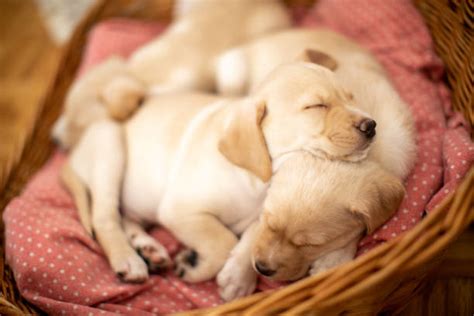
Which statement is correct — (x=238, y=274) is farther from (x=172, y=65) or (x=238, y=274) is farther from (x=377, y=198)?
(x=172, y=65)

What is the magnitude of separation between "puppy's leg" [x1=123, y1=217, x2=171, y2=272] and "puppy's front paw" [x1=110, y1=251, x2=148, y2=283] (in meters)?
0.06

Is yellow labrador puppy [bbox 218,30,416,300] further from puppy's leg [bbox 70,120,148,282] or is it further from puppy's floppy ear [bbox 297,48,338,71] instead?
puppy's leg [bbox 70,120,148,282]

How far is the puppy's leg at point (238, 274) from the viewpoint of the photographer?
180 centimetres

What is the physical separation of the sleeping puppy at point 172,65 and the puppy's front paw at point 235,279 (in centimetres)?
97

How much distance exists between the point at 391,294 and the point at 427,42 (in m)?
1.31

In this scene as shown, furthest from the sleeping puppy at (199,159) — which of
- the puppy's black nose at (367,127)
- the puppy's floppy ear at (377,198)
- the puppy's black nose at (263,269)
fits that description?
the puppy's black nose at (263,269)

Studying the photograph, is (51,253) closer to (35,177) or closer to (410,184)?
(35,177)

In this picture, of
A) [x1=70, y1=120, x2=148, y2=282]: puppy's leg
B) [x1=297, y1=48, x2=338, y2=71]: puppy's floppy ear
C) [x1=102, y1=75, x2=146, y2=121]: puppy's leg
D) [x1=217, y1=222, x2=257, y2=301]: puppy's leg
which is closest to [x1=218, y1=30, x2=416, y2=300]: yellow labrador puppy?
[x1=217, y1=222, x2=257, y2=301]: puppy's leg

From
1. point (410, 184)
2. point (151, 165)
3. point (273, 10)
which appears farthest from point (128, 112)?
point (410, 184)

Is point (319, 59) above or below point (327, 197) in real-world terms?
above

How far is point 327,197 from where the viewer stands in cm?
152

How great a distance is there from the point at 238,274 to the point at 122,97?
1.05 meters

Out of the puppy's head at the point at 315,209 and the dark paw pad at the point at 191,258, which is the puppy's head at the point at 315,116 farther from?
the dark paw pad at the point at 191,258

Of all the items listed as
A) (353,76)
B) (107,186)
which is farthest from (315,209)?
(107,186)
